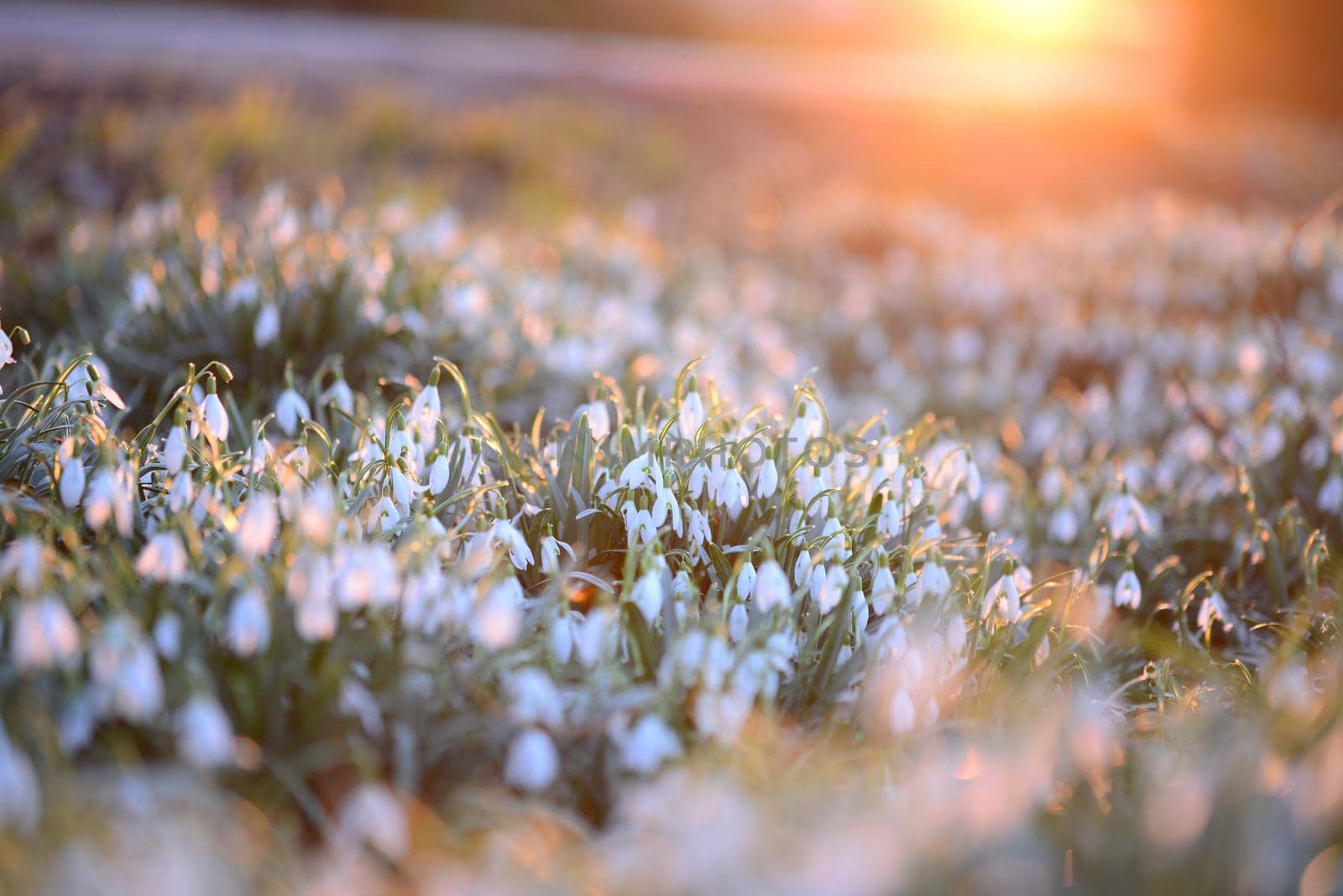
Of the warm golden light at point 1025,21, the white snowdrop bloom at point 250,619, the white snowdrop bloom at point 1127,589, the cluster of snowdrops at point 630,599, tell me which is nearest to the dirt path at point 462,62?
the cluster of snowdrops at point 630,599

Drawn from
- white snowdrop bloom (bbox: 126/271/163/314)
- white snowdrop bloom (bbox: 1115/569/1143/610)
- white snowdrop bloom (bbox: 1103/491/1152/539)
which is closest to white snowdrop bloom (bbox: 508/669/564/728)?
white snowdrop bloom (bbox: 1115/569/1143/610)

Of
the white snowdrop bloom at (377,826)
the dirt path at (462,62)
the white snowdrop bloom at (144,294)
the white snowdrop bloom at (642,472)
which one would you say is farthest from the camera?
the dirt path at (462,62)

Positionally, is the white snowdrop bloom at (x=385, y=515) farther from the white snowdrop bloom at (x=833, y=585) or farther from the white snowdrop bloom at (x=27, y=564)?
the white snowdrop bloom at (x=833, y=585)

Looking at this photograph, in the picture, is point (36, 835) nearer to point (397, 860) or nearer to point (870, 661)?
point (397, 860)

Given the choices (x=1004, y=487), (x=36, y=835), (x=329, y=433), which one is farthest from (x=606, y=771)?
(x=1004, y=487)

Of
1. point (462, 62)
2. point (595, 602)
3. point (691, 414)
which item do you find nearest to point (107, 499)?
point (595, 602)

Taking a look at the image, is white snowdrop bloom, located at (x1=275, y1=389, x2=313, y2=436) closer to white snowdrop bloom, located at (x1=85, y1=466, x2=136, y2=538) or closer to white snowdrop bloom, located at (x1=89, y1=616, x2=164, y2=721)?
white snowdrop bloom, located at (x1=85, y1=466, x2=136, y2=538)
